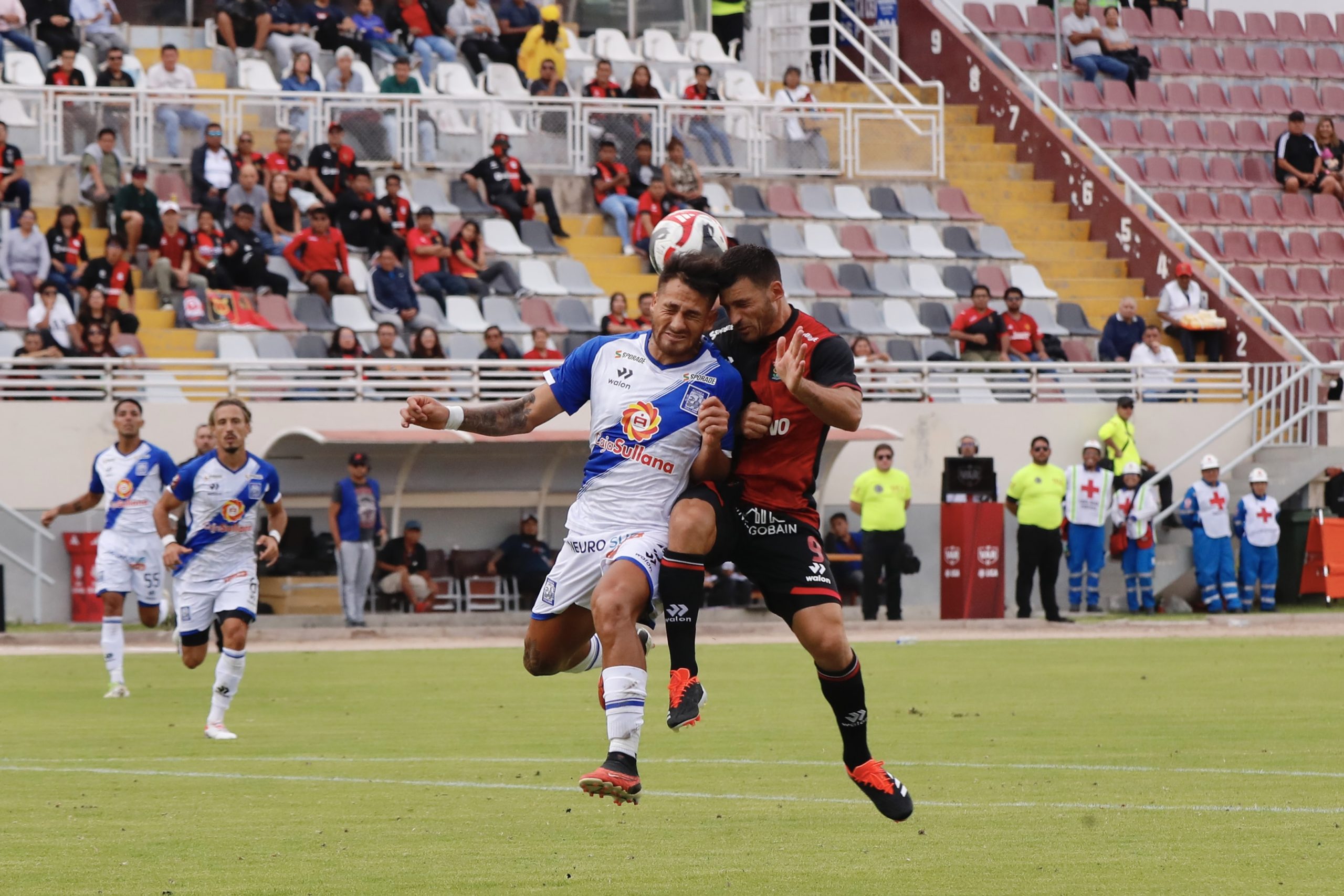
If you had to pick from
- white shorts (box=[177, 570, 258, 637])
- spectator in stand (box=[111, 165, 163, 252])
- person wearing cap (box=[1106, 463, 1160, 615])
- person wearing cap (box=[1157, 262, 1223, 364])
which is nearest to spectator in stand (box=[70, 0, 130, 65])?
spectator in stand (box=[111, 165, 163, 252])

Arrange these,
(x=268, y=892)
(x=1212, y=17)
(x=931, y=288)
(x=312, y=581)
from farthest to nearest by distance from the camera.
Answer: (x=1212, y=17) → (x=931, y=288) → (x=312, y=581) → (x=268, y=892)

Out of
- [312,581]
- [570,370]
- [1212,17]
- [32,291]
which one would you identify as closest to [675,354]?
[570,370]

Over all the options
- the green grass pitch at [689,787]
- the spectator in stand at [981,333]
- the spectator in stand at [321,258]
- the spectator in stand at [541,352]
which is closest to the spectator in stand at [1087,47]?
the spectator in stand at [981,333]

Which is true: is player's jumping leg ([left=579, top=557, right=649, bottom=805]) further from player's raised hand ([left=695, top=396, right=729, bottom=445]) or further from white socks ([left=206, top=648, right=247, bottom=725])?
white socks ([left=206, top=648, right=247, bottom=725])

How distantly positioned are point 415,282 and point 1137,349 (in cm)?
1035

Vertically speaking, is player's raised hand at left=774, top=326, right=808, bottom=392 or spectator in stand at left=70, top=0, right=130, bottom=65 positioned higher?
spectator in stand at left=70, top=0, right=130, bottom=65

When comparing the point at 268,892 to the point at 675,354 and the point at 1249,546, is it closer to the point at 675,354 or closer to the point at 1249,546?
the point at 675,354

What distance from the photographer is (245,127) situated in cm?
2748

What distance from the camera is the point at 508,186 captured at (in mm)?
28125

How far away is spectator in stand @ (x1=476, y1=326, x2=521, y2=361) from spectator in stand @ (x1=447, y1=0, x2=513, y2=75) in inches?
281

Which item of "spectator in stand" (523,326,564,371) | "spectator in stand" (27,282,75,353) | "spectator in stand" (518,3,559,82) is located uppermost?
"spectator in stand" (518,3,559,82)

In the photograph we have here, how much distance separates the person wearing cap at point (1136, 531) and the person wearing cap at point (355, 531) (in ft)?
31.4

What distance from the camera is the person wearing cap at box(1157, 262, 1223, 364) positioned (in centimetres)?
2877

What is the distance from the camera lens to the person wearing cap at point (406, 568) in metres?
23.5
